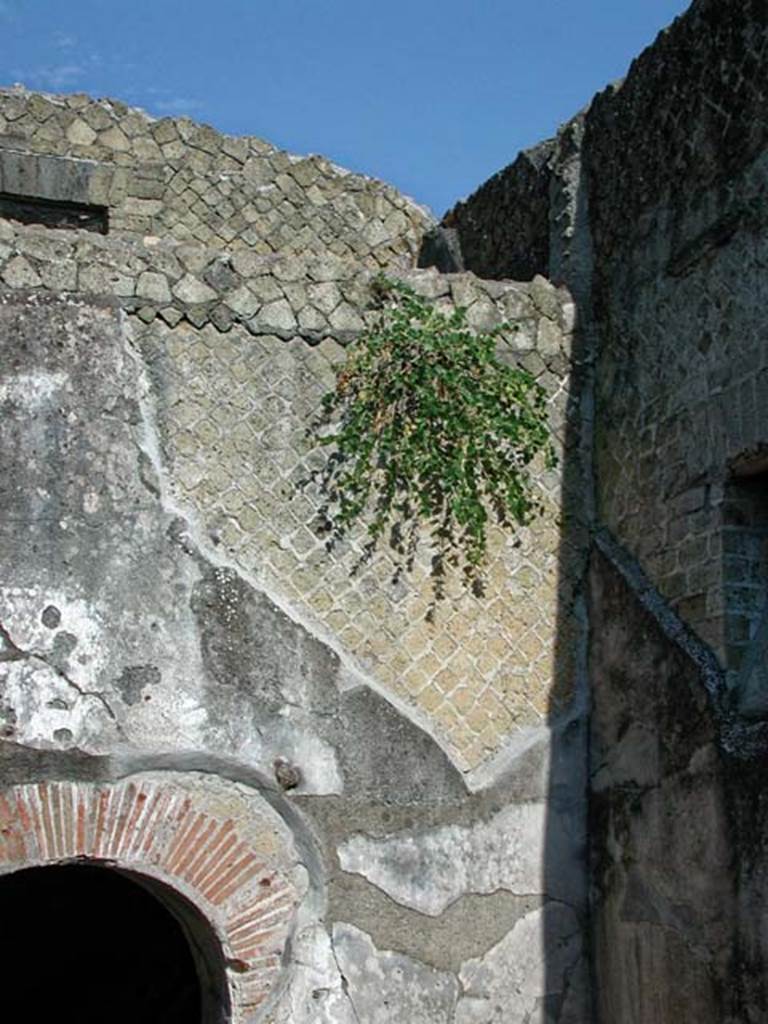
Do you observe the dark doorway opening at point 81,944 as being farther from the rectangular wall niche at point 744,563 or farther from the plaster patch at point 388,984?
the rectangular wall niche at point 744,563

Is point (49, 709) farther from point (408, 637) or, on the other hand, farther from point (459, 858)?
point (459, 858)

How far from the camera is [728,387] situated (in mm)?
5340

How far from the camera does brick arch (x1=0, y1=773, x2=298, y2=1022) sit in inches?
199

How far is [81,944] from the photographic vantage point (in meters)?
7.99

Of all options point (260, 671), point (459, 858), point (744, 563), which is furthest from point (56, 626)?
point (744, 563)

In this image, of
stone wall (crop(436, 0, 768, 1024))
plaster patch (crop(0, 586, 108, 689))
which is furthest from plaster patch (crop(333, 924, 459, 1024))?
plaster patch (crop(0, 586, 108, 689))

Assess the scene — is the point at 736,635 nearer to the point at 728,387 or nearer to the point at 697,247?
the point at 728,387

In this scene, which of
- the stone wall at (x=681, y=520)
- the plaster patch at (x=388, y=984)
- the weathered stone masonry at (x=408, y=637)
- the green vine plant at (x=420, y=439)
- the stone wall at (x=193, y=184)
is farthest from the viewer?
the stone wall at (x=193, y=184)

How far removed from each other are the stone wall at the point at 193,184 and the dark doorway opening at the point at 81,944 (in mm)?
3626

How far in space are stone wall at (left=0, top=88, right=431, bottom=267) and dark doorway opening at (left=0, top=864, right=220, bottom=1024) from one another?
3.63 metres

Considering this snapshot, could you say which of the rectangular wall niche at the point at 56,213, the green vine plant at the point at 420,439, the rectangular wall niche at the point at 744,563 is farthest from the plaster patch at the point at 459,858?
the rectangular wall niche at the point at 56,213

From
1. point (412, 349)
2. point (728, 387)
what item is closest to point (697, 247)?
point (728, 387)

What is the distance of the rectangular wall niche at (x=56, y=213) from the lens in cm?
784

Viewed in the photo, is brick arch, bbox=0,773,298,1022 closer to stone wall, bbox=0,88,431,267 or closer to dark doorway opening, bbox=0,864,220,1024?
dark doorway opening, bbox=0,864,220,1024
